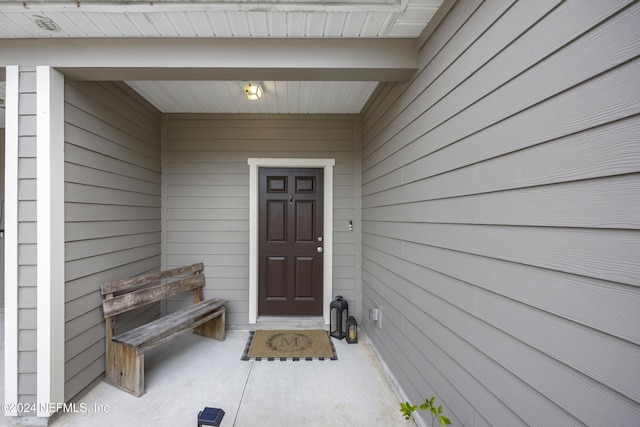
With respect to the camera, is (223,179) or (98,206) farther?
(223,179)

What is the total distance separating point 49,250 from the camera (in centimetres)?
166

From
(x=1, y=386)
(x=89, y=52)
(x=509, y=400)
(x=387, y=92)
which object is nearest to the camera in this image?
(x=509, y=400)

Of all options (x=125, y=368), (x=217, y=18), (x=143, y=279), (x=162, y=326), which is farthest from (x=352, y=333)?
(x=217, y=18)

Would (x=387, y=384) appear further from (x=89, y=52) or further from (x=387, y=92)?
(x=89, y=52)

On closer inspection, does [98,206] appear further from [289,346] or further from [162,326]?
[289,346]

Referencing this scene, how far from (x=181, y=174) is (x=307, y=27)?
7.17 feet

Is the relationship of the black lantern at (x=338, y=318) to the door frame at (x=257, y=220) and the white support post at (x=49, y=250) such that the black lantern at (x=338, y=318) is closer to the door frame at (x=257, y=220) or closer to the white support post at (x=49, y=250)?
the door frame at (x=257, y=220)

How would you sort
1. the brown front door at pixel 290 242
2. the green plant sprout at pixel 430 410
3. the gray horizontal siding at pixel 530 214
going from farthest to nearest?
the brown front door at pixel 290 242 → the green plant sprout at pixel 430 410 → the gray horizontal siding at pixel 530 214

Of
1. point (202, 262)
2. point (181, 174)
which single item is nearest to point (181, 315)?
point (202, 262)

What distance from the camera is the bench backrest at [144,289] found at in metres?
2.07

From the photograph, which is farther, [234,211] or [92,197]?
[234,211]

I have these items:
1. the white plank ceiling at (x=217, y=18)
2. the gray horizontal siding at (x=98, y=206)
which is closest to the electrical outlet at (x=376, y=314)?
the white plank ceiling at (x=217, y=18)

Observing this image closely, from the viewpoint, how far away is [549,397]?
0.80m

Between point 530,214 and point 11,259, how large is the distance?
2761 mm
